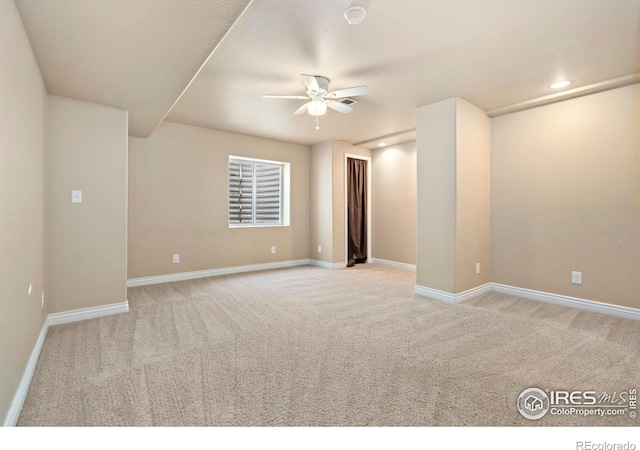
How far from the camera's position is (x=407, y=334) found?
104 inches

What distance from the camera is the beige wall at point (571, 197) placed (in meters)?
3.12

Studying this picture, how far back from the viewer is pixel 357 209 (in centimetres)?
623

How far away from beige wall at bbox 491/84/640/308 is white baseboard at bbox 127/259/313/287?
140 inches

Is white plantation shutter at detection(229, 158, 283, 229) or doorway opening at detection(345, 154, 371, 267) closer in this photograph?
white plantation shutter at detection(229, 158, 283, 229)

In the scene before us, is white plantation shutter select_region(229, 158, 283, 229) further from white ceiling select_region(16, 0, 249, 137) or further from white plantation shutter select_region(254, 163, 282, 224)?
white ceiling select_region(16, 0, 249, 137)

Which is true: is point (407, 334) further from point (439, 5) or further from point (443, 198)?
point (439, 5)

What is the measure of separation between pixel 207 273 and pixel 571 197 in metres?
5.15

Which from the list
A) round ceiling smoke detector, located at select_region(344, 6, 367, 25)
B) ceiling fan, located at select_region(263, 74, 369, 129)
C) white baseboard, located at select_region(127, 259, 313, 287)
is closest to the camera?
round ceiling smoke detector, located at select_region(344, 6, 367, 25)

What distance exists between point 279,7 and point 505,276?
4030mm

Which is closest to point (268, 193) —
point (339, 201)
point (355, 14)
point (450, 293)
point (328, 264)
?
point (339, 201)

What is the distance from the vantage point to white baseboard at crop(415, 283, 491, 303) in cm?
358

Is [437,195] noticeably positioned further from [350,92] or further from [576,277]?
[576,277]

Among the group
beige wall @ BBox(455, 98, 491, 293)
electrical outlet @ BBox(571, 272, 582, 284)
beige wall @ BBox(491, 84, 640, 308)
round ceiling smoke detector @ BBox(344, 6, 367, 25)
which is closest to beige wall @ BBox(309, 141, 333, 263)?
beige wall @ BBox(455, 98, 491, 293)
